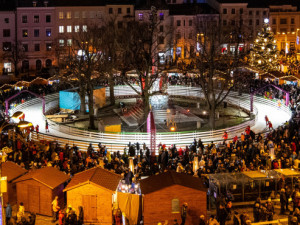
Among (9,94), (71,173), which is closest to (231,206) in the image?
(71,173)

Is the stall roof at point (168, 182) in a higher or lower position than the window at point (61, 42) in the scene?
lower

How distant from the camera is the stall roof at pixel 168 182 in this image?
809 inches

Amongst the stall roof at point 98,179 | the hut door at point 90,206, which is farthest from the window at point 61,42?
the hut door at point 90,206

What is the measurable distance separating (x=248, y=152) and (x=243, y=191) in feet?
19.9

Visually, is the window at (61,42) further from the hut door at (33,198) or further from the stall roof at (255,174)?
the stall roof at (255,174)

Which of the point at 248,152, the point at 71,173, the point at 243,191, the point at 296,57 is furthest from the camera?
the point at 296,57

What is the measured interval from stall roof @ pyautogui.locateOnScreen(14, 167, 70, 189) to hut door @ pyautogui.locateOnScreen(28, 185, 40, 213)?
0.40 meters

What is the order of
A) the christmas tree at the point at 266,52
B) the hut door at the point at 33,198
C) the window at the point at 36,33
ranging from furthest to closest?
the window at the point at 36,33, the christmas tree at the point at 266,52, the hut door at the point at 33,198

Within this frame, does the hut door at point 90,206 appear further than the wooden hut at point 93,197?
Yes

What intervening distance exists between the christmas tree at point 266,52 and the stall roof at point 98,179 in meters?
42.5

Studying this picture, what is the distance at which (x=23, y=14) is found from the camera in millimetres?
75312

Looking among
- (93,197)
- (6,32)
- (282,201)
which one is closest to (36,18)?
(6,32)

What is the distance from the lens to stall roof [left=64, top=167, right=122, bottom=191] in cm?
2086

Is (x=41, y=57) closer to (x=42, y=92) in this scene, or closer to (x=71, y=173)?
(x=42, y=92)
